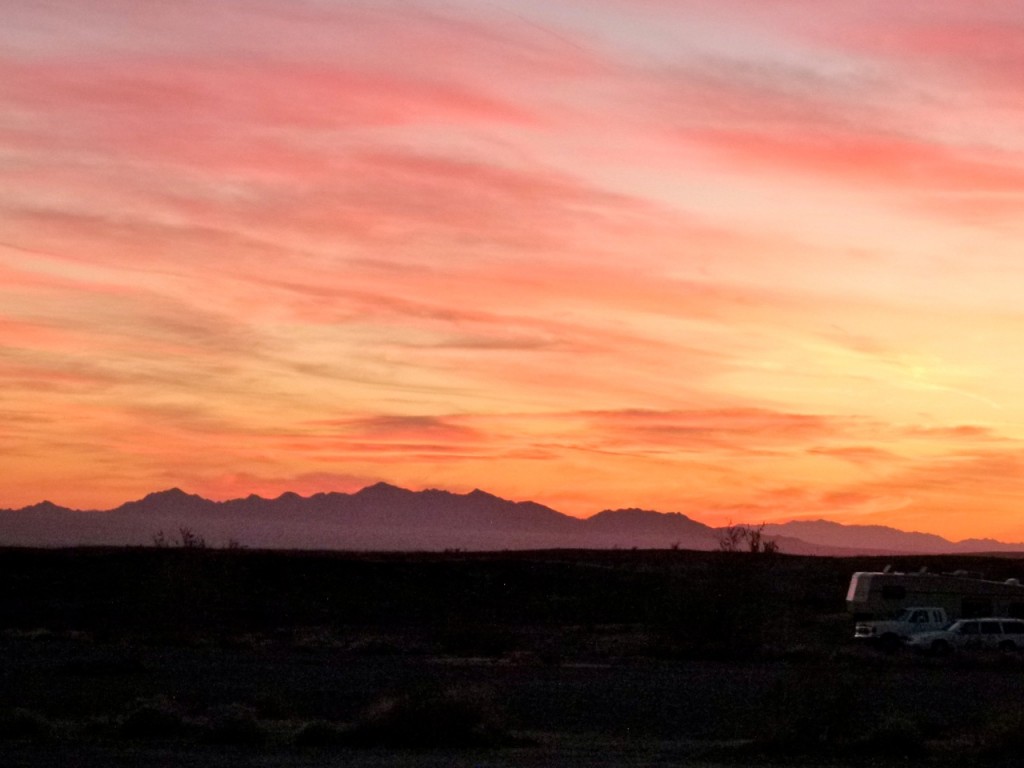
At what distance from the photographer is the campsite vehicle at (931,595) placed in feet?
164

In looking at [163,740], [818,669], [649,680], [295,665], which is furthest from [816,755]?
[295,665]

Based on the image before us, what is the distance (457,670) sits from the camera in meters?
38.1

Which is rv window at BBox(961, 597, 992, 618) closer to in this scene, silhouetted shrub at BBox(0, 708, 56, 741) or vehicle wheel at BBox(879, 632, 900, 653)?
vehicle wheel at BBox(879, 632, 900, 653)

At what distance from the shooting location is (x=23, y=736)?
22.1m

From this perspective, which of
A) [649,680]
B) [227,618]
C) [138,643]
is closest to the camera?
[649,680]

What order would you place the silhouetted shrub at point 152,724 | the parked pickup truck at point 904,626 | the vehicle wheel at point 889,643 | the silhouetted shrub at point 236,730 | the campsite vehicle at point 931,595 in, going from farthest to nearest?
the campsite vehicle at point 931,595
the parked pickup truck at point 904,626
the vehicle wheel at point 889,643
the silhouetted shrub at point 152,724
the silhouetted shrub at point 236,730

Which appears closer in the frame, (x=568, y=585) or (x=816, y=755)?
(x=816, y=755)

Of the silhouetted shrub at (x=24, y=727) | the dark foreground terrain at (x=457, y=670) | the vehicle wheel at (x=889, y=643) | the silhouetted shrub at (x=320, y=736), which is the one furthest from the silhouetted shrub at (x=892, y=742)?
the vehicle wheel at (x=889, y=643)

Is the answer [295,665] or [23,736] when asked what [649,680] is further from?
[23,736]

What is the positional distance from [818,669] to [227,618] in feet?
152

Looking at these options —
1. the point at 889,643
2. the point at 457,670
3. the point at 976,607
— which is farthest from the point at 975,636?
the point at 457,670

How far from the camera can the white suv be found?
47.1m

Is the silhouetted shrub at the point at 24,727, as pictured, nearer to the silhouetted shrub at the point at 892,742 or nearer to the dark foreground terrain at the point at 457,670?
the dark foreground terrain at the point at 457,670

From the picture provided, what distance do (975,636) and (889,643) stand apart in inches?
106
